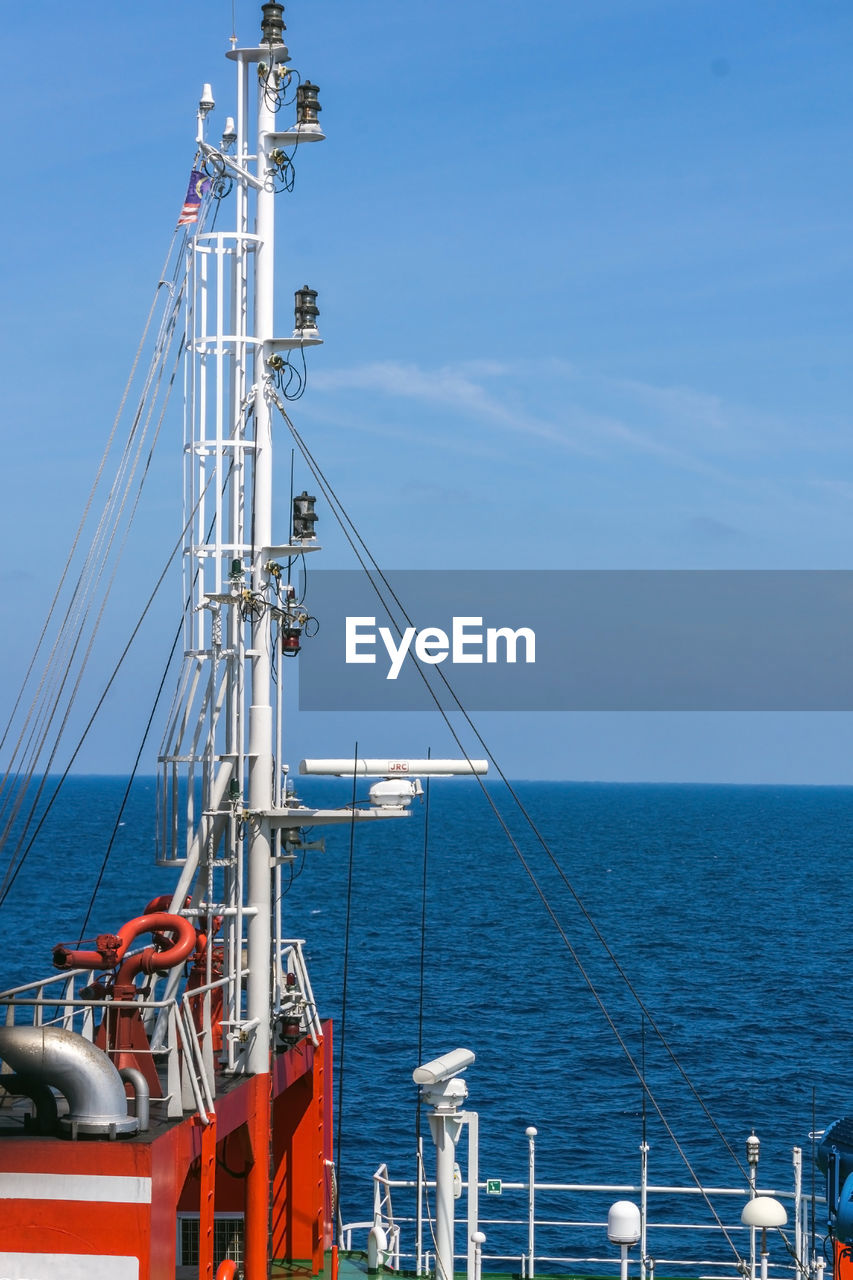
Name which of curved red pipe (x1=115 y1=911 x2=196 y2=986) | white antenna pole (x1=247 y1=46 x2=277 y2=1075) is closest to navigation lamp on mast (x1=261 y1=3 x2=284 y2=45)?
white antenna pole (x1=247 y1=46 x2=277 y2=1075)

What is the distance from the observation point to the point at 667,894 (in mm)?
138875

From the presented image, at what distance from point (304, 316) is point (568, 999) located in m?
64.7

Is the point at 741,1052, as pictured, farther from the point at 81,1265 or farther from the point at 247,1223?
the point at 81,1265

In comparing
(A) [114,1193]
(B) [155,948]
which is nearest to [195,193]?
(B) [155,948]

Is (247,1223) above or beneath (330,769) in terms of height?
beneath

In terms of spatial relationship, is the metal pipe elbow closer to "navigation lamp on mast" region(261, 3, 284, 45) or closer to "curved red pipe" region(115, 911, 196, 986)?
"curved red pipe" region(115, 911, 196, 986)

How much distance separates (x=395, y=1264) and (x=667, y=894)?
380 feet

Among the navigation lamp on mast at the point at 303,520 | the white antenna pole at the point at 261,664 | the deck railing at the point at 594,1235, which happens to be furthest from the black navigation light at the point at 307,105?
the deck railing at the point at 594,1235

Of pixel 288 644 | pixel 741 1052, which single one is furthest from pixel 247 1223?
pixel 741 1052

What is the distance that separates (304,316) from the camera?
23156 mm

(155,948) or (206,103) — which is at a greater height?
(206,103)

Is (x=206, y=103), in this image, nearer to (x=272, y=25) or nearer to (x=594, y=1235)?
(x=272, y=25)

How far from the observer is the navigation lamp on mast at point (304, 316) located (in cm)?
2309

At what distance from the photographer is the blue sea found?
52000 mm
